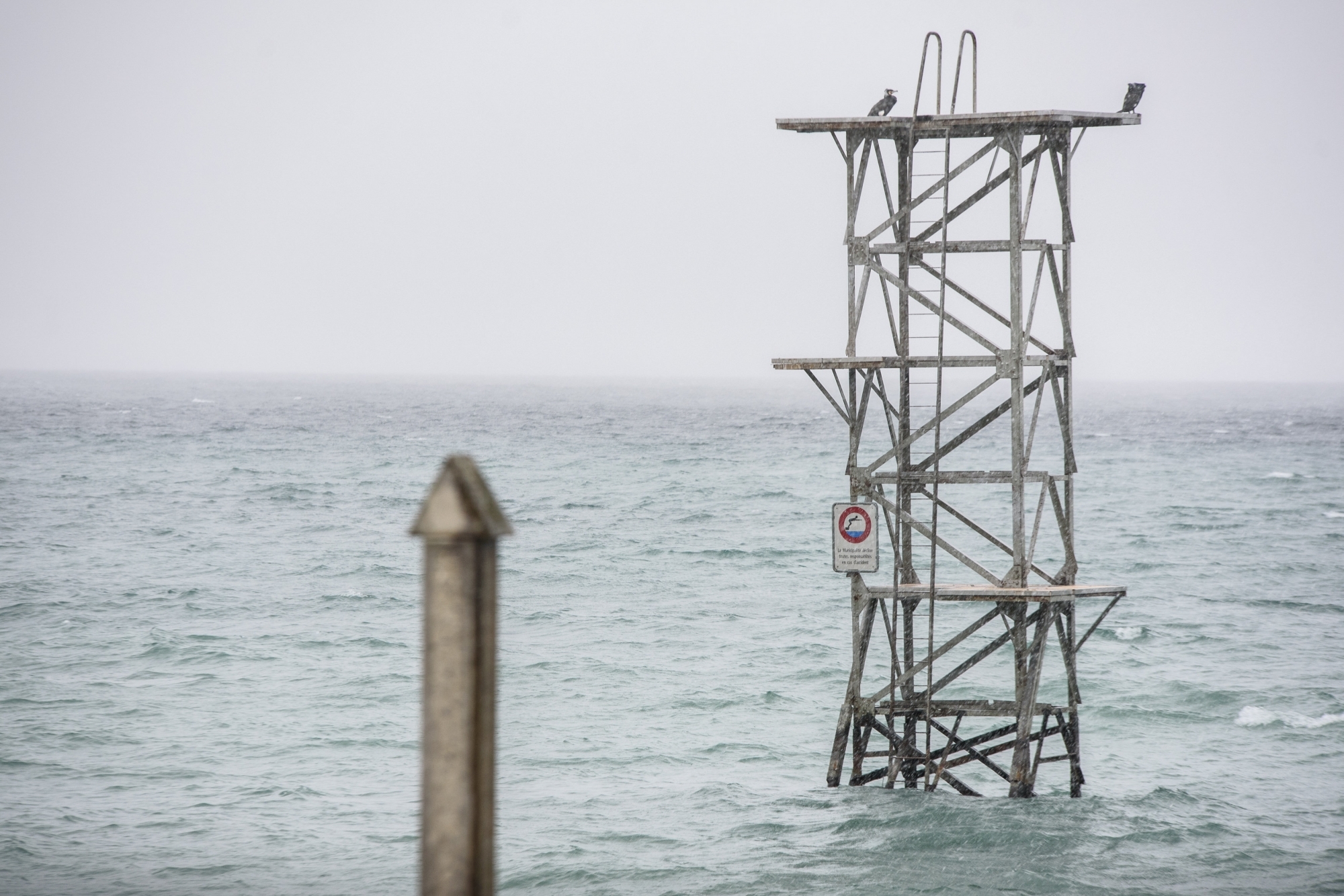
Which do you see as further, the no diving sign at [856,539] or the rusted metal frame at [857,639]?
the rusted metal frame at [857,639]

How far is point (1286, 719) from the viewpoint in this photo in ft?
81.8

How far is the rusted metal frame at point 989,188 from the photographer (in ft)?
53.6

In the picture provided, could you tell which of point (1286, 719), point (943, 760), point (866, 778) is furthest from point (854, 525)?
point (1286, 719)

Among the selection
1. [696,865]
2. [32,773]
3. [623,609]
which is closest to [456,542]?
[696,865]

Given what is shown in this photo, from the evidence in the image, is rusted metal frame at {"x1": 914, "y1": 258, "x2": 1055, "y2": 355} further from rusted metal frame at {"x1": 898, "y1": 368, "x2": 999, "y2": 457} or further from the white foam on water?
the white foam on water

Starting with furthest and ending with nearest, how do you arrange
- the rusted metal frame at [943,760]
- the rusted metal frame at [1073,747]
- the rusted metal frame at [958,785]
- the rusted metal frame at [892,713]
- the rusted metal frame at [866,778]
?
the rusted metal frame at [866,778], the rusted metal frame at [1073,747], the rusted metal frame at [958,785], the rusted metal frame at [943,760], the rusted metal frame at [892,713]

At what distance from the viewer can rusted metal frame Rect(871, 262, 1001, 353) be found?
651 inches

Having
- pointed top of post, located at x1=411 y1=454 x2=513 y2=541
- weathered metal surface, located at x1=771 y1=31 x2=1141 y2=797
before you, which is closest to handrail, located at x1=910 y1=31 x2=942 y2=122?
weathered metal surface, located at x1=771 y1=31 x2=1141 y2=797

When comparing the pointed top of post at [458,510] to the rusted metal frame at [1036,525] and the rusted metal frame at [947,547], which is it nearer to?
the rusted metal frame at [947,547]

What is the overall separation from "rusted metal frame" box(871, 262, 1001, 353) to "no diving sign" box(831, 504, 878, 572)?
2.32 meters

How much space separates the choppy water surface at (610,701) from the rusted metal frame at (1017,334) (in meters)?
3.53

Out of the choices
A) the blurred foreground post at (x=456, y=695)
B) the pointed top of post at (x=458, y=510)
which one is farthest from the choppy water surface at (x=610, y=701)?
the pointed top of post at (x=458, y=510)

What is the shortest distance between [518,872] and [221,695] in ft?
40.8

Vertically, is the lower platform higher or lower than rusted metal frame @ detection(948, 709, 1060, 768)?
higher
